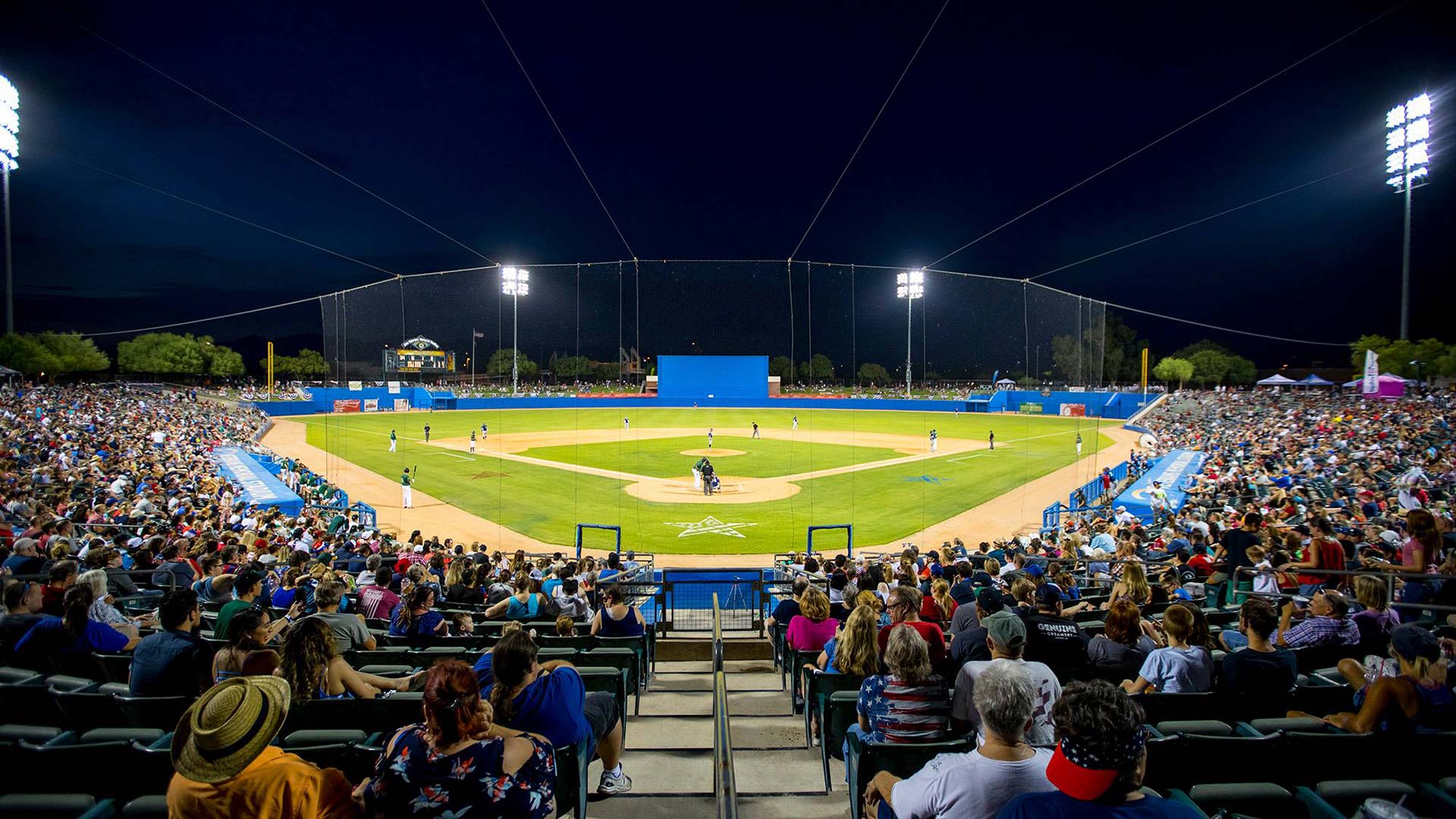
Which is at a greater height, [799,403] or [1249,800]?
[799,403]

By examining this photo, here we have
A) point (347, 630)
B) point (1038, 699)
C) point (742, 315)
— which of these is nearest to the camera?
point (1038, 699)

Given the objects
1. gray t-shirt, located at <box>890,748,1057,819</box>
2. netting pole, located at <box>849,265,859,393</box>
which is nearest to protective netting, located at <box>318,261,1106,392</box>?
netting pole, located at <box>849,265,859,393</box>

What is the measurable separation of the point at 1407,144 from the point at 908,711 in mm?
41912

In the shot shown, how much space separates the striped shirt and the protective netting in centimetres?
3665

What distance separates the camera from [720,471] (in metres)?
31.0

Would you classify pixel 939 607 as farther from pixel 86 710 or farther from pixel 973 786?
pixel 86 710

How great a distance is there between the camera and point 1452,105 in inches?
1189

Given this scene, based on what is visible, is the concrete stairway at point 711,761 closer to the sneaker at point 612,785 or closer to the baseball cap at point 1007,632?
the sneaker at point 612,785

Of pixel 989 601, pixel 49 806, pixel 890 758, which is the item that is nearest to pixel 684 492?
pixel 989 601

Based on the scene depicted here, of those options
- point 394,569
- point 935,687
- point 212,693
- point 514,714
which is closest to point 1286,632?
point 935,687

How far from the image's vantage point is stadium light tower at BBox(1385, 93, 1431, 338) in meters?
29.2

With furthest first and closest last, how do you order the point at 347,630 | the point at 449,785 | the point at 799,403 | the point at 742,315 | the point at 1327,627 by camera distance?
the point at 799,403 < the point at 742,315 < the point at 347,630 < the point at 1327,627 < the point at 449,785

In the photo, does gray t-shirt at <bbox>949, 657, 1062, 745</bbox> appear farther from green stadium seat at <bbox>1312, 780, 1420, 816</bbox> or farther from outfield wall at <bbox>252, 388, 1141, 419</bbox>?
outfield wall at <bbox>252, 388, 1141, 419</bbox>

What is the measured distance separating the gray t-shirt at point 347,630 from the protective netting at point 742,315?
113ft
